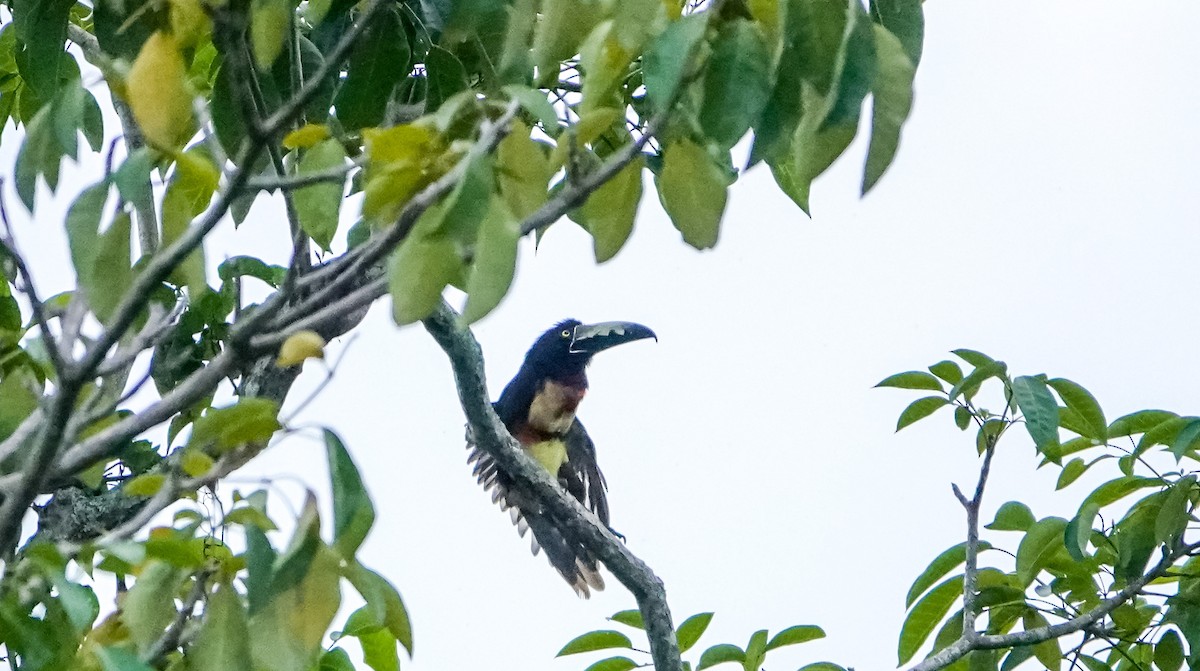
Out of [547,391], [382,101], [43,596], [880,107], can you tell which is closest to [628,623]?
[382,101]

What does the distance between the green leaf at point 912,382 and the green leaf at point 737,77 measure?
4.96 feet

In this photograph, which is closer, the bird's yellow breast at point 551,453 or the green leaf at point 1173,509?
the green leaf at point 1173,509

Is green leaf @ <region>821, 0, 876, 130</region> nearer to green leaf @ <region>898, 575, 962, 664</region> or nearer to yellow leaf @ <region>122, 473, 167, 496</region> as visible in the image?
yellow leaf @ <region>122, 473, 167, 496</region>

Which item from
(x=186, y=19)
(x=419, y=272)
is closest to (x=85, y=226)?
(x=186, y=19)

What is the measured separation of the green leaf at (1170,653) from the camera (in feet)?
8.52

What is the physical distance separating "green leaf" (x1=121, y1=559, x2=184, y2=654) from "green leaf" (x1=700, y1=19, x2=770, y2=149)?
599mm

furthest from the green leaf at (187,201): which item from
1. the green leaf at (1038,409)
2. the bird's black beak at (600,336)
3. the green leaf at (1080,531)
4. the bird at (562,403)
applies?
the bird's black beak at (600,336)

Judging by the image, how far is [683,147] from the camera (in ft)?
3.84

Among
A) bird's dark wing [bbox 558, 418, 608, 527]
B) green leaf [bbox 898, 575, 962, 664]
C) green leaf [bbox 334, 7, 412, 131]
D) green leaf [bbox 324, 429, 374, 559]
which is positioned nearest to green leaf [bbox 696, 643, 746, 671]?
green leaf [bbox 898, 575, 962, 664]

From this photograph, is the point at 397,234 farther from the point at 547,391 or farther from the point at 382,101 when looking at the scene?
the point at 547,391

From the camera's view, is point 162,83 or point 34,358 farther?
point 34,358

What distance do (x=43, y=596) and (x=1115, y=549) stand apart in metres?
2.03

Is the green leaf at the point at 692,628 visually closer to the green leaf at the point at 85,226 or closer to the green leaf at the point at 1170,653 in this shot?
the green leaf at the point at 1170,653

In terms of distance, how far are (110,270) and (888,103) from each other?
62cm
